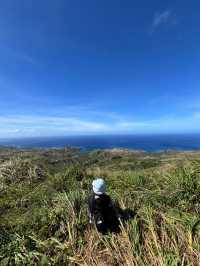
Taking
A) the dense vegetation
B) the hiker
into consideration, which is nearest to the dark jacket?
the hiker

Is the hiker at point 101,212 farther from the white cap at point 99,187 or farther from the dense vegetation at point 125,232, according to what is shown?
the dense vegetation at point 125,232

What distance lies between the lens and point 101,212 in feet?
21.0

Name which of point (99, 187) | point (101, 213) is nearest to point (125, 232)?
point (101, 213)

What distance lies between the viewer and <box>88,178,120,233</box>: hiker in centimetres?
635

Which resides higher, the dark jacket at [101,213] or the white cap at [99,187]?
the white cap at [99,187]

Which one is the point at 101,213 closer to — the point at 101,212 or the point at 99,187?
the point at 101,212

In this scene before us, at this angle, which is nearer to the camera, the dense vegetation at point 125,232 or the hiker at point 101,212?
the dense vegetation at point 125,232

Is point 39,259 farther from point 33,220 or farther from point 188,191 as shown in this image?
point 188,191

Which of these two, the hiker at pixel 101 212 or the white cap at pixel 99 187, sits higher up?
the white cap at pixel 99 187

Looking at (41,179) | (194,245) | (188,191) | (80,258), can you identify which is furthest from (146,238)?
(41,179)

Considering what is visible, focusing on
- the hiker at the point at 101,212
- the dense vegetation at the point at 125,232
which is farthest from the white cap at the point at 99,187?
the dense vegetation at the point at 125,232

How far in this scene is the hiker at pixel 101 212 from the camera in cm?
635

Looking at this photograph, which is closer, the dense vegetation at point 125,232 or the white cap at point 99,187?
the dense vegetation at point 125,232

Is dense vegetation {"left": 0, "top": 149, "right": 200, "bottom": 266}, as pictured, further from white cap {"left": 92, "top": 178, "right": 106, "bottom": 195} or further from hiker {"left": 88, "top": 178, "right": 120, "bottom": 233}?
white cap {"left": 92, "top": 178, "right": 106, "bottom": 195}
